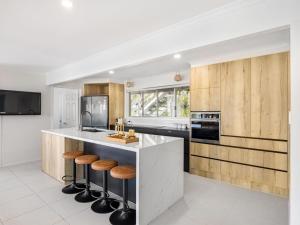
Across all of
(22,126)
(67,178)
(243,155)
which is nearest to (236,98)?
(243,155)

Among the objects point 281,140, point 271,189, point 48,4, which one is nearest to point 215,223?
point 271,189

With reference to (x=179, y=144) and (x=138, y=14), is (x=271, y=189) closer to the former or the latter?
(x=179, y=144)

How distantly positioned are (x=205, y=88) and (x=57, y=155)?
10.5 ft

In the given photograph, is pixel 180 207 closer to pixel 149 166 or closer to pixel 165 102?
pixel 149 166

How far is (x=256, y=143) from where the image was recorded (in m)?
3.08

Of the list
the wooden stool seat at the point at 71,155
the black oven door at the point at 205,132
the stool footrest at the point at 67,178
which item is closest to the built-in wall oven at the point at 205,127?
the black oven door at the point at 205,132

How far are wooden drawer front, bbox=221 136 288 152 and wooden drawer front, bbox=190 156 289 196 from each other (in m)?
0.36

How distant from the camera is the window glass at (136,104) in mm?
5824

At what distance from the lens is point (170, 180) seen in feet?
8.18

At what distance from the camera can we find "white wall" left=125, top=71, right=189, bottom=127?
15.6 feet

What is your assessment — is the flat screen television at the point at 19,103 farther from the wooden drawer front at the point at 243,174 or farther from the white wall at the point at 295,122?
the white wall at the point at 295,122

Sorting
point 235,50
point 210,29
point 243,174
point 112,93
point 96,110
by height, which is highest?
point 235,50

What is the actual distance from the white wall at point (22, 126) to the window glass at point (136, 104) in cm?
253

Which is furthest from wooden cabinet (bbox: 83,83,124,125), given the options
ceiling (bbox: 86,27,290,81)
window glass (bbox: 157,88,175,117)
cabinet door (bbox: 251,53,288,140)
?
cabinet door (bbox: 251,53,288,140)
